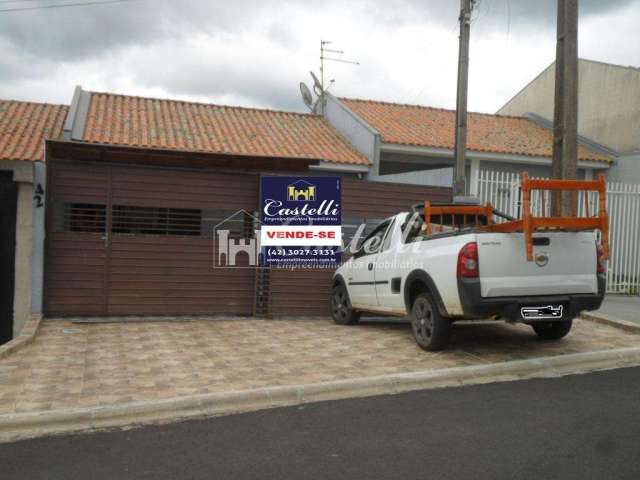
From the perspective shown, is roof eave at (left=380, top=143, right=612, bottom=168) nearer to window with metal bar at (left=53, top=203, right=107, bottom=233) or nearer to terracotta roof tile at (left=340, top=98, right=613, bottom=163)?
terracotta roof tile at (left=340, top=98, right=613, bottom=163)

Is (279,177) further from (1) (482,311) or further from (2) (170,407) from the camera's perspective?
(2) (170,407)

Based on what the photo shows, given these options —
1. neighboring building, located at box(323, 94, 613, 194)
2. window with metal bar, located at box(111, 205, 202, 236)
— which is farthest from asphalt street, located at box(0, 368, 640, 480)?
neighboring building, located at box(323, 94, 613, 194)

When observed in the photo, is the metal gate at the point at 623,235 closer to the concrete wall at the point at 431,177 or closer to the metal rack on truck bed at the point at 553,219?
the concrete wall at the point at 431,177

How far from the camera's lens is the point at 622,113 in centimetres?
1961

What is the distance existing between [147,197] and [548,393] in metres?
7.26

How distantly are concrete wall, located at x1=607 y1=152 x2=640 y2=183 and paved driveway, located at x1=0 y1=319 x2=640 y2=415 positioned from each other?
34.0 ft

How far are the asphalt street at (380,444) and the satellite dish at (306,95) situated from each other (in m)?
17.4

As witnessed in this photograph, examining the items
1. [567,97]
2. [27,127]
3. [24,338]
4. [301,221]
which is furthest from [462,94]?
[27,127]

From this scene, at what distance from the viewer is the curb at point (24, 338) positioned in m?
7.28

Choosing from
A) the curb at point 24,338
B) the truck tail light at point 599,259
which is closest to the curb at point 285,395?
the truck tail light at point 599,259

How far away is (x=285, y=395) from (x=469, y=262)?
238cm

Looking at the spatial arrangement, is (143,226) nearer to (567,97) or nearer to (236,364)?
(236,364)

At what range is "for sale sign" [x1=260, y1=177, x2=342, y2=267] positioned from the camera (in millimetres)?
11039

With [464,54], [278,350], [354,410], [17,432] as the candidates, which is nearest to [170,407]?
[17,432]
